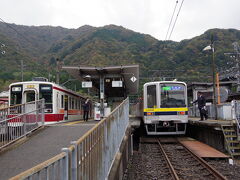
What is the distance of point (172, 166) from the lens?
9055 mm

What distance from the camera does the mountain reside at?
4109cm

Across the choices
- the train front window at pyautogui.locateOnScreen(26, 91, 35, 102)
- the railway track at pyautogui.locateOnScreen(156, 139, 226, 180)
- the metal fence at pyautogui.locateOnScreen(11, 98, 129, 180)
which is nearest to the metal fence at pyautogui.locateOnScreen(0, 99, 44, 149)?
the train front window at pyautogui.locateOnScreen(26, 91, 35, 102)

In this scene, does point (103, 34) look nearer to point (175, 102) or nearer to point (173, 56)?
point (173, 56)

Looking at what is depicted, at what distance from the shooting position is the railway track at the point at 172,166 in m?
8.00

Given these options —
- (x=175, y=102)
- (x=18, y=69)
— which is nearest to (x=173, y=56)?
(x=18, y=69)

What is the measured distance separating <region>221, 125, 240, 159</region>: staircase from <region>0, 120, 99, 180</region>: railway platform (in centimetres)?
614

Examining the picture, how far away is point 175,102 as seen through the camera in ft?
50.0

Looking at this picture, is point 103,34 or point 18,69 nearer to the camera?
point 18,69

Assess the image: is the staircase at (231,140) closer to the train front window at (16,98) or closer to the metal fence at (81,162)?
the metal fence at (81,162)

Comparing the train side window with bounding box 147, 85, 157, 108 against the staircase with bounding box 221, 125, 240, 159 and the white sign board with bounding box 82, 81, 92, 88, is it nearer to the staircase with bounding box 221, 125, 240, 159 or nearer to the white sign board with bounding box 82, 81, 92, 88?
the staircase with bounding box 221, 125, 240, 159

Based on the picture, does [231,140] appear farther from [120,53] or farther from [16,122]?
[120,53]

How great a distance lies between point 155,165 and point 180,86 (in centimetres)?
690

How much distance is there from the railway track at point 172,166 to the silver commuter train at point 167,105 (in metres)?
2.61

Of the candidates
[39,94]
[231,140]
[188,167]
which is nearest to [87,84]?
[39,94]
